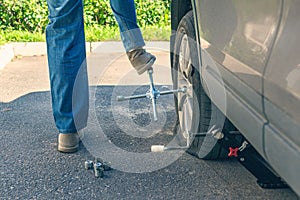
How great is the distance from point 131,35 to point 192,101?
534 millimetres

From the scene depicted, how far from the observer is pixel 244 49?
4.71 ft

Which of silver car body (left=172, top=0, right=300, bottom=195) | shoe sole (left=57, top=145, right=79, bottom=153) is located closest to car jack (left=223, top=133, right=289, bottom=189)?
silver car body (left=172, top=0, right=300, bottom=195)

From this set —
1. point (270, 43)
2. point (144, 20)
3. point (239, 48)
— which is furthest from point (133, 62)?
point (144, 20)

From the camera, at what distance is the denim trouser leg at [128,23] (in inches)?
96.0

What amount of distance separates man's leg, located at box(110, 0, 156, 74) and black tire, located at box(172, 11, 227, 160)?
23 cm

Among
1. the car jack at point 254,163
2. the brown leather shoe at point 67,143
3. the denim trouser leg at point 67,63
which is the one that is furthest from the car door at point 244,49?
the brown leather shoe at point 67,143

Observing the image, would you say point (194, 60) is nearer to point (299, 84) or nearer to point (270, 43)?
point (270, 43)

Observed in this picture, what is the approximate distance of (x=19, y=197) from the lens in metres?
2.10

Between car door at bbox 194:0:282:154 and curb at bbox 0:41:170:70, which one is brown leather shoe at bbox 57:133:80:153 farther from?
curb at bbox 0:41:170:70

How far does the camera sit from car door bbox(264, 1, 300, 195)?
3.56 feet

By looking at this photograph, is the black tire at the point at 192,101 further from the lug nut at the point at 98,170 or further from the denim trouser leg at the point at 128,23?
the lug nut at the point at 98,170

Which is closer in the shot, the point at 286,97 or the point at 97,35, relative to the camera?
the point at 286,97

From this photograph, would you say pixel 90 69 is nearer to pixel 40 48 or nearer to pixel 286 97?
pixel 40 48

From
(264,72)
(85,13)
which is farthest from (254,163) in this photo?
(85,13)
